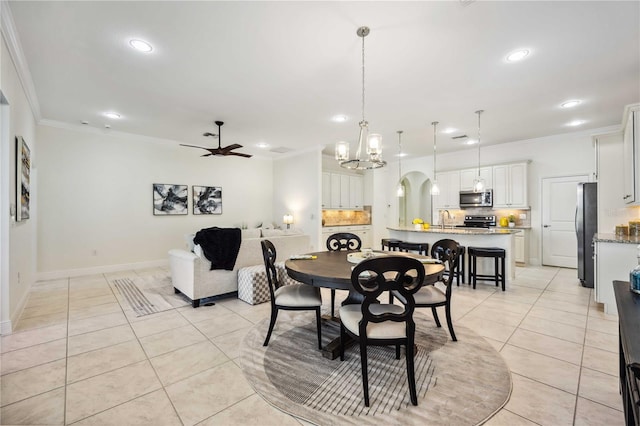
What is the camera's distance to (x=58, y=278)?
521 cm

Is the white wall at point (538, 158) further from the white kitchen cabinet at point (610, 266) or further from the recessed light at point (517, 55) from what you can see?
the recessed light at point (517, 55)

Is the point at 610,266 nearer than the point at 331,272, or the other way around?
the point at 331,272

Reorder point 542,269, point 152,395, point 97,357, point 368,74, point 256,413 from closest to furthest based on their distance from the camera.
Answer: point 256,413, point 152,395, point 97,357, point 368,74, point 542,269

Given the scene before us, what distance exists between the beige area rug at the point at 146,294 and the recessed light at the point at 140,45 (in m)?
2.95

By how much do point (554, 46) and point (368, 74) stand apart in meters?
1.81

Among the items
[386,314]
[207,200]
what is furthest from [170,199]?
[386,314]

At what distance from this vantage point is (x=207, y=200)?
7090 mm

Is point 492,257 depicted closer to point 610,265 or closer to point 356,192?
point 610,265

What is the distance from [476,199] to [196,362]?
6831 millimetres

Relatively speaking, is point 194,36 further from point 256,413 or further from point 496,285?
point 496,285

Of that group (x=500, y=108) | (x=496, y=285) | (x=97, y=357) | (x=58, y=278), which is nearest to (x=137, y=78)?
(x=97, y=357)

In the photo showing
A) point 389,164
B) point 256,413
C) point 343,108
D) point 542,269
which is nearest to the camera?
point 256,413

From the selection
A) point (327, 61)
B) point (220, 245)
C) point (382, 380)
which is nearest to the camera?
point (382, 380)

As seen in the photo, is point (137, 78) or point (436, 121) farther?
point (436, 121)
